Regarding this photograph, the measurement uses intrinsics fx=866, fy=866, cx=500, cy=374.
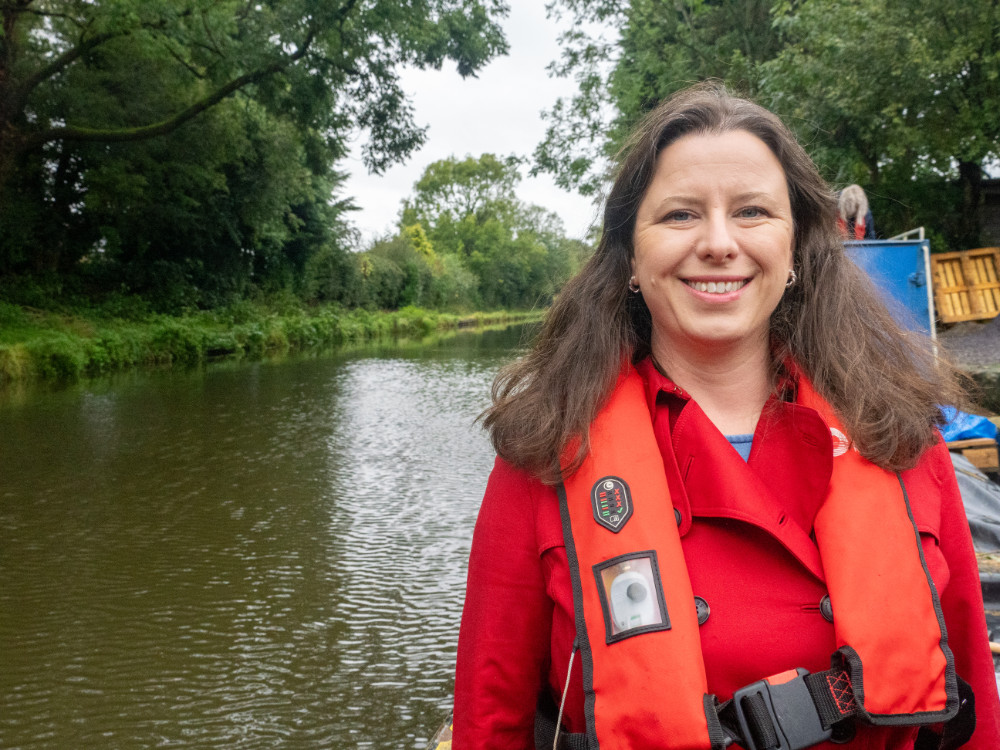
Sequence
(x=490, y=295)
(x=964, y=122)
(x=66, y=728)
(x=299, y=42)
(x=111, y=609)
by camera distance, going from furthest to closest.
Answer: (x=490, y=295) < (x=299, y=42) < (x=964, y=122) < (x=111, y=609) < (x=66, y=728)

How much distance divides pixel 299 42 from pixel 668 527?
14.3m

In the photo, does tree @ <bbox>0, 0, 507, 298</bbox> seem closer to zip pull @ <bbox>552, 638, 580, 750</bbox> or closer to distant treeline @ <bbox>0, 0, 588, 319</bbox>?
distant treeline @ <bbox>0, 0, 588, 319</bbox>

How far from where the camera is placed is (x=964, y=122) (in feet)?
42.0

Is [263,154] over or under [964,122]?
over

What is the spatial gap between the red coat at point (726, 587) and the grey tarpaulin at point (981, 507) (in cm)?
243

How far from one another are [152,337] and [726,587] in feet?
59.0

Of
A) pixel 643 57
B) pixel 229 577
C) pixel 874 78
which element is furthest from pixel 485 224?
pixel 229 577

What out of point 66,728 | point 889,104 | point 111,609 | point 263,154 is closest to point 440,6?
point 889,104

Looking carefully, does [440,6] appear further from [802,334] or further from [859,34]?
[802,334]

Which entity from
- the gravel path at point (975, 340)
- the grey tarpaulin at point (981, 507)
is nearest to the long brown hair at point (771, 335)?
the grey tarpaulin at point (981, 507)

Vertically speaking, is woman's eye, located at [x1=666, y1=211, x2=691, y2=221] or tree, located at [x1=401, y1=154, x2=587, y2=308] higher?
tree, located at [x1=401, y1=154, x2=587, y2=308]

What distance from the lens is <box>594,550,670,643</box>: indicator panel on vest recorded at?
1.37 m

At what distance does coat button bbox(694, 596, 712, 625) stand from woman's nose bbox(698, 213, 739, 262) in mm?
607

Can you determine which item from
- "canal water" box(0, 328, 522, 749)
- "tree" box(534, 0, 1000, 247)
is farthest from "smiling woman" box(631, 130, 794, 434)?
"tree" box(534, 0, 1000, 247)
